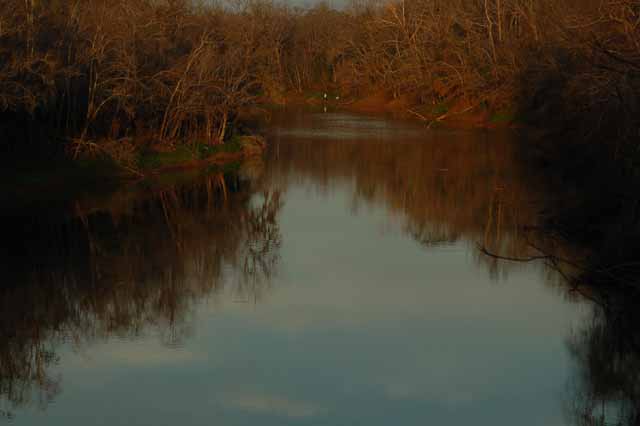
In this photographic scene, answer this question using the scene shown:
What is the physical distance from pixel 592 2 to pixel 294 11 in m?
75.4

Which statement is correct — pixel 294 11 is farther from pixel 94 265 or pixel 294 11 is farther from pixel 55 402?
pixel 55 402

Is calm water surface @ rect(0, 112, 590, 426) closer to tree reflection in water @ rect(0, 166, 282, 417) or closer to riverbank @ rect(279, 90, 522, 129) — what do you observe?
tree reflection in water @ rect(0, 166, 282, 417)

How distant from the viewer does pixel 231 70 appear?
3894 centimetres

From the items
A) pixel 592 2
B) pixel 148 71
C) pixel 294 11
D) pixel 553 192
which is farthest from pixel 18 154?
pixel 294 11

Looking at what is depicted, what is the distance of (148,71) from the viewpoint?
35844mm

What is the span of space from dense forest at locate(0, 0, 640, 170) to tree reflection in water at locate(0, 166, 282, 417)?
4.32 meters

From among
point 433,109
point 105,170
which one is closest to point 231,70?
point 105,170

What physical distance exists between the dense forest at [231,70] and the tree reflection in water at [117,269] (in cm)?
432

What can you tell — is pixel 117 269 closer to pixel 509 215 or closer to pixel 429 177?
pixel 509 215

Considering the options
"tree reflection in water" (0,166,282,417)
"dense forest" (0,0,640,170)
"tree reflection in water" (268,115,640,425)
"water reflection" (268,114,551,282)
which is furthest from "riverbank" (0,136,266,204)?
"tree reflection in water" (268,115,640,425)

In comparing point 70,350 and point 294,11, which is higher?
point 294,11

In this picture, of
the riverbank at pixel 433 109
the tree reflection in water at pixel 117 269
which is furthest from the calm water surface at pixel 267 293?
the riverbank at pixel 433 109

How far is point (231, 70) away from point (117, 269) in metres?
19.8

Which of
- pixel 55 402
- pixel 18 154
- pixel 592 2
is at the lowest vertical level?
pixel 55 402
